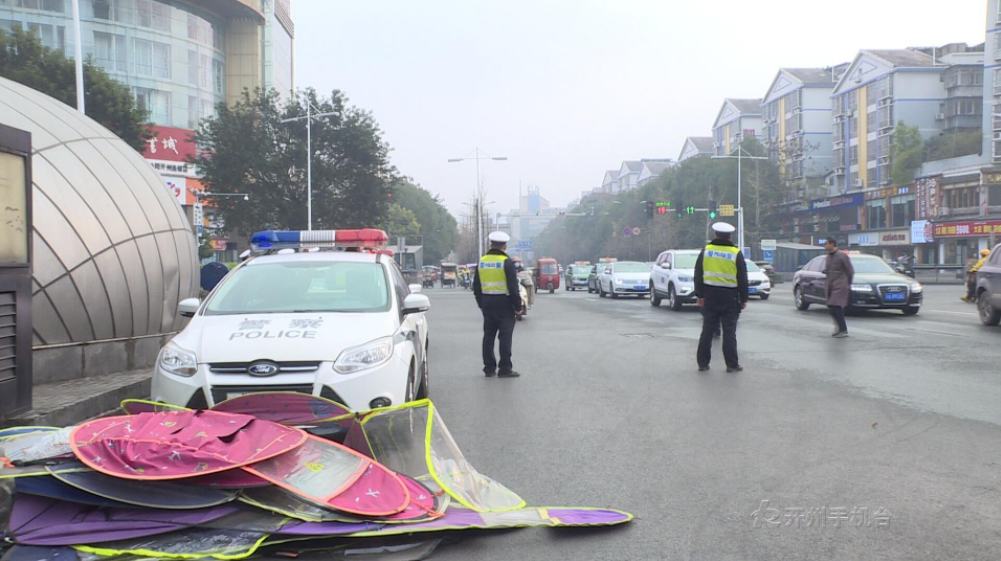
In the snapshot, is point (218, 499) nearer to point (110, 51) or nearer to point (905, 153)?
point (110, 51)

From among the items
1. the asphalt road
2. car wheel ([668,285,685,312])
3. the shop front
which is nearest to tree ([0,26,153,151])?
car wheel ([668,285,685,312])

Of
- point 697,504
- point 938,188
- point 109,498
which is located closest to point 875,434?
point 697,504

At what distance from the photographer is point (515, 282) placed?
9617mm

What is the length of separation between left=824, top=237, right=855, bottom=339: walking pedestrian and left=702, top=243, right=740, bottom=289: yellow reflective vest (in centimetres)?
441

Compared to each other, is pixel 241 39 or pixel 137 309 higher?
pixel 241 39

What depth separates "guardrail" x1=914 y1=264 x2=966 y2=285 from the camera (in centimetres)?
4184

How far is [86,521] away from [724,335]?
7.49 meters

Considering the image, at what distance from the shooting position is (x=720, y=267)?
32.1 feet

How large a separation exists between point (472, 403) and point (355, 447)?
3.06 m

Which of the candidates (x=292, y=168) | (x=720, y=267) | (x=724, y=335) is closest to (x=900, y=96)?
(x=292, y=168)

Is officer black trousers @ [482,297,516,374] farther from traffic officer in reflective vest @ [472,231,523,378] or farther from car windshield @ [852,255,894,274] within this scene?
car windshield @ [852,255,894,274]

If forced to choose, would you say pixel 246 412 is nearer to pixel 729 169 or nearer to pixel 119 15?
pixel 119 15

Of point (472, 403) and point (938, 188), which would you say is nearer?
point (472, 403)

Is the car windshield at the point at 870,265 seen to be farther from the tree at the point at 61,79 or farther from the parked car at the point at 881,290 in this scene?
the tree at the point at 61,79
